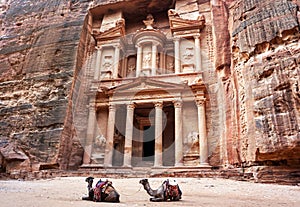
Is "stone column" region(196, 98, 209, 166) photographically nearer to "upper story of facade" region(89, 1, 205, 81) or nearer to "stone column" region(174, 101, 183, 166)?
"stone column" region(174, 101, 183, 166)

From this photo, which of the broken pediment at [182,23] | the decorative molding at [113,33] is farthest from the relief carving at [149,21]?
the decorative molding at [113,33]

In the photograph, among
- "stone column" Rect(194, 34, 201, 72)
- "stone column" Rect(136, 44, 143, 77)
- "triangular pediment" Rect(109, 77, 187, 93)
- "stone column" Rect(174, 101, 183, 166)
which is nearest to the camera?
"stone column" Rect(174, 101, 183, 166)

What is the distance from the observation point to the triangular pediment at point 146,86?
14.6 meters

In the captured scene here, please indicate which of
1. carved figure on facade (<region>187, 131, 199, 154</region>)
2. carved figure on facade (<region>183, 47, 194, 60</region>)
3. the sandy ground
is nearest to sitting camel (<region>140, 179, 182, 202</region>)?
the sandy ground

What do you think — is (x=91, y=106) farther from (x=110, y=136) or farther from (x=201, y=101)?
(x=201, y=101)

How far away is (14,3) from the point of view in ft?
64.9

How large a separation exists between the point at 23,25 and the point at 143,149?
486 inches

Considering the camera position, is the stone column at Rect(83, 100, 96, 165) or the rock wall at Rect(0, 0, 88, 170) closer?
the rock wall at Rect(0, 0, 88, 170)

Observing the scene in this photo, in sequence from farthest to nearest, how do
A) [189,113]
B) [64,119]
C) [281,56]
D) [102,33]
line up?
1. [102,33]
2. [189,113]
3. [64,119]
4. [281,56]

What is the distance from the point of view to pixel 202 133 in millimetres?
13367

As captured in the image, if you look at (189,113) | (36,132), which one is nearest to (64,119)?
(36,132)

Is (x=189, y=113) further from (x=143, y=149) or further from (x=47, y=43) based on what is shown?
(x=47, y=43)

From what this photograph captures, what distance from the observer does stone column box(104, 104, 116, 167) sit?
45.3 feet

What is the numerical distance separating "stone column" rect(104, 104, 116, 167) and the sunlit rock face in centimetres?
93
